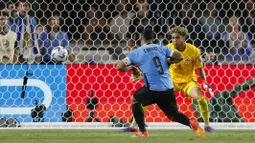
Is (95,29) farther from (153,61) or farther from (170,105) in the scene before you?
(170,105)

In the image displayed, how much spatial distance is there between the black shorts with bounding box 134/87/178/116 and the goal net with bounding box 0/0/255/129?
90.5 inches

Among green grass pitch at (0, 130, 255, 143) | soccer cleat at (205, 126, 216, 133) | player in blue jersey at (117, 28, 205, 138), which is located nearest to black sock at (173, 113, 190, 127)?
player in blue jersey at (117, 28, 205, 138)

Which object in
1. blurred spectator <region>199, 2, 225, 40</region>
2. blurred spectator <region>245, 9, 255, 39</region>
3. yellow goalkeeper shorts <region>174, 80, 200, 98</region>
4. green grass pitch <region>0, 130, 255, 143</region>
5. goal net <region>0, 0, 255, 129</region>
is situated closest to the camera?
green grass pitch <region>0, 130, 255, 143</region>

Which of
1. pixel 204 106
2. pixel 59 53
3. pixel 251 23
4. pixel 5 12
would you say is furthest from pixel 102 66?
pixel 251 23

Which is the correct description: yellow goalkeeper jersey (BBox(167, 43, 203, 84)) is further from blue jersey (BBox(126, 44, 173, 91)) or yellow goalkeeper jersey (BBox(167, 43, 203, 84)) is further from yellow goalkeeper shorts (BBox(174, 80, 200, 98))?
blue jersey (BBox(126, 44, 173, 91))

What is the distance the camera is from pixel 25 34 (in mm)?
11383

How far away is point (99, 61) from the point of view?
11922mm

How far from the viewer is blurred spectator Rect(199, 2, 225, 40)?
12.0 meters

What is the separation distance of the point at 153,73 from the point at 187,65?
1590 millimetres

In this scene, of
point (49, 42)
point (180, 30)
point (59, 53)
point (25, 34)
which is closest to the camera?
point (180, 30)

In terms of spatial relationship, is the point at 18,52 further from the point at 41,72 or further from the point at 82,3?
the point at 82,3

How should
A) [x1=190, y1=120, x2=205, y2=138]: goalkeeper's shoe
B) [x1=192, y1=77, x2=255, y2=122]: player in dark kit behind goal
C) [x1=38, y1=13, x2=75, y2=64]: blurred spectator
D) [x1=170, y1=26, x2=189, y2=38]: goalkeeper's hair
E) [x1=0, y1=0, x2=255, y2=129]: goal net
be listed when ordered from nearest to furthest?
[x1=190, y1=120, x2=205, y2=138]: goalkeeper's shoe → [x1=170, y1=26, x2=189, y2=38]: goalkeeper's hair → [x1=0, y1=0, x2=255, y2=129]: goal net → [x1=192, y1=77, x2=255, y2=122]: player in dark kit behind goal → [x1=38, y1=13, x2=75, y2=64]: blurred spectator

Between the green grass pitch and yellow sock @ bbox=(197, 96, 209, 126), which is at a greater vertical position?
yellow sock @ bbox=(197, 96, 209, 126)

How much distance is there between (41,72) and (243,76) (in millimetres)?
3039
